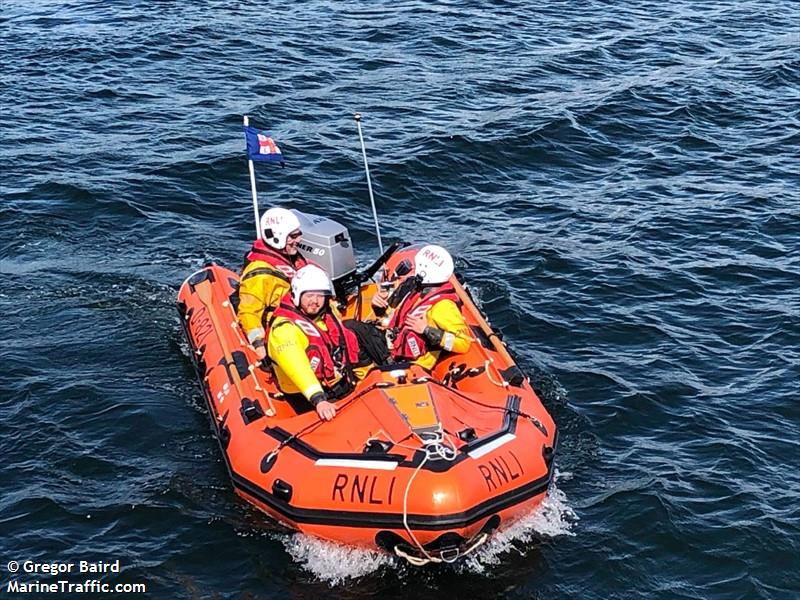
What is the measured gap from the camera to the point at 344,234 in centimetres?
1139

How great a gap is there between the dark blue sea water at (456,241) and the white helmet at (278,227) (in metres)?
1.77

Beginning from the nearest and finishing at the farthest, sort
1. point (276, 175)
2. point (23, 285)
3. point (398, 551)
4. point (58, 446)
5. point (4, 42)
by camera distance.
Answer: point (398, 551) < point (58, 446) < point (23, 285) < point (276, 175) < point (4, 42)

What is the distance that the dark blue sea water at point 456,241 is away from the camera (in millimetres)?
8930

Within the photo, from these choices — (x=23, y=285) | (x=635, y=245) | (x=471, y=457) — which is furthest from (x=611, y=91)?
(x=471, y=457)

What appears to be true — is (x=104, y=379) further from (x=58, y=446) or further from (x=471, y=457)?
(x=471, y=457)

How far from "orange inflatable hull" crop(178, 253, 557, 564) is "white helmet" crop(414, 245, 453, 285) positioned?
0.85m

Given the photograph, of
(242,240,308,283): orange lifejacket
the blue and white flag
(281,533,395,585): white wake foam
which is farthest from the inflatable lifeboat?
the blue and white flag

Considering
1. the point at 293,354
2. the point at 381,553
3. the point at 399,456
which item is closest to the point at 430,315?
the point at 293,354

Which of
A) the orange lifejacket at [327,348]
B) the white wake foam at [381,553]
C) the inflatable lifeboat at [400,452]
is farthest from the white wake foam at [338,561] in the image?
the orange lifejacket at [327,348]

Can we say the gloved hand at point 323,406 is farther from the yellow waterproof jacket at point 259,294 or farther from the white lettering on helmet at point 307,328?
the yellow waterproof jacket at point 259,294

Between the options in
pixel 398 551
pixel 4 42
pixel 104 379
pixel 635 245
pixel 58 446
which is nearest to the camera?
pixel 398 551

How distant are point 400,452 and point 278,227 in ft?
9.94

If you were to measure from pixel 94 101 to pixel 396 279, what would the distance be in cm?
905

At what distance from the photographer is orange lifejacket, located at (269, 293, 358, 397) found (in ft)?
29.7
